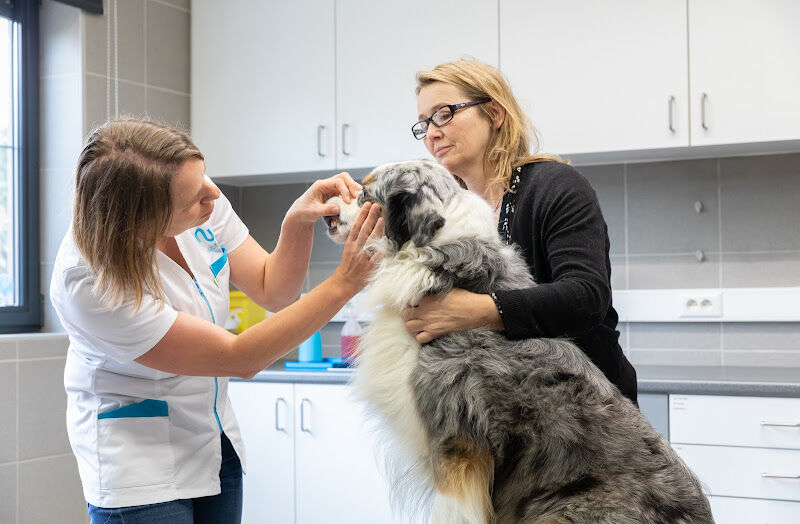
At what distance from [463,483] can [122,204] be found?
769 mm

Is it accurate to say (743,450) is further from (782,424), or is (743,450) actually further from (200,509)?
(200,509)

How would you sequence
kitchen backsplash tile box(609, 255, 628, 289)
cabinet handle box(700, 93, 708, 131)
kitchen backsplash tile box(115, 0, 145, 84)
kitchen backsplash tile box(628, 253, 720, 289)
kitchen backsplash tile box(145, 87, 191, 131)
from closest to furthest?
cabinet handle box(700, 93, 708, 131) < kitchen backsplash tile box(628, 253, 720, 289) < kitchen backsplash tile box(609, 255, 628, 289) < kitchen backsplash tile box(115, 0, 145, 84) < kitchen backsplash tile box(145, 87, 191, 131)

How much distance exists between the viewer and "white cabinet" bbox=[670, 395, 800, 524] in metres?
2.84

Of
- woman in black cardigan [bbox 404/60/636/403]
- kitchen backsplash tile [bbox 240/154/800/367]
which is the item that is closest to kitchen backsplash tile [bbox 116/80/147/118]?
kitchen backsplash tile [bbox 240/154/800/367]

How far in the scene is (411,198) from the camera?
155 centimetres

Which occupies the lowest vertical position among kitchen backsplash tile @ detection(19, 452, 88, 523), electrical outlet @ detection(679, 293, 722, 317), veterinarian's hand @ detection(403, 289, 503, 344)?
kitchen backsplash tile @ detection(19, 452, 88, 523)

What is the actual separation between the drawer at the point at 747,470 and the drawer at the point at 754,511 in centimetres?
2

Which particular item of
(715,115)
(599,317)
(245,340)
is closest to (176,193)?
(245,340)

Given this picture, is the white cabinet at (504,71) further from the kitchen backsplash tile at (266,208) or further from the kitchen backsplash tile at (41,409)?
the kitchen backsplash tile at (41,409)

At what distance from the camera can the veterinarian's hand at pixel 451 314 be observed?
146 centimetres

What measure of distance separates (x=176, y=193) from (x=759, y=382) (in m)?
2.23

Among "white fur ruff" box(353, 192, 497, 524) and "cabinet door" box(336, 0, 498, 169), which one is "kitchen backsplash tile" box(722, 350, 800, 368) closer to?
"cabinet door" box(336, 0, 498, 169)

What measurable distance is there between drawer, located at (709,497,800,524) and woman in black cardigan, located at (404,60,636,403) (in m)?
1.44

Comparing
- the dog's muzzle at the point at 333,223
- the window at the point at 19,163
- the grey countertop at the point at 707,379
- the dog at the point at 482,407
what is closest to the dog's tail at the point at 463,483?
the dog at the point at 482,407
